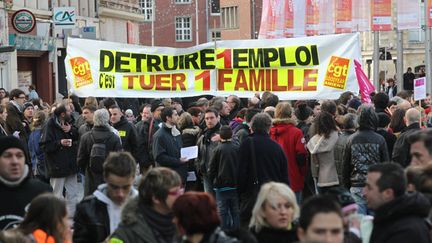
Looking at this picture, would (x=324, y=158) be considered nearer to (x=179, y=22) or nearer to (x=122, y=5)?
(x=122, y=5)

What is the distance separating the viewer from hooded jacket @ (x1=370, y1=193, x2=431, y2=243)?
7023mm

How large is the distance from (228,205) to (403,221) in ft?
24.9

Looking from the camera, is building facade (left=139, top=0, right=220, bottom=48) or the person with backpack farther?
building facade (left=139, top=0, right=220, bottom=48)

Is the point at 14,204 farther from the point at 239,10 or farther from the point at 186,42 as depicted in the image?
the point at 186,42

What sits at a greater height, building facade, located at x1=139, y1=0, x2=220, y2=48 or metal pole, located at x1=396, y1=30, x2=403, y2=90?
building facade, located at x1=139, y1=0, x2=220, y2=48

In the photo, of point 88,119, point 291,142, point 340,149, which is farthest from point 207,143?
point 88,119

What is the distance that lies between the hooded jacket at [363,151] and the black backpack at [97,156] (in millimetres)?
3235

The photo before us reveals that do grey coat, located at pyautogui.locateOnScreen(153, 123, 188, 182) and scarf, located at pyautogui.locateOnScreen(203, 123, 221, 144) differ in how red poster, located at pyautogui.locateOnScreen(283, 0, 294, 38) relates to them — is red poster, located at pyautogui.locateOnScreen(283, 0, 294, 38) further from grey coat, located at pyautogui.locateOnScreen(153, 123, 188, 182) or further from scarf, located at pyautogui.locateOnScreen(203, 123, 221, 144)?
scarf, located at pyautogui.locateOnScreen(203, 123, 221, 144)

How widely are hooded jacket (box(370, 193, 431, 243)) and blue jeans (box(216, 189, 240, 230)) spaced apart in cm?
734

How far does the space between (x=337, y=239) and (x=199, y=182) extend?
980cm

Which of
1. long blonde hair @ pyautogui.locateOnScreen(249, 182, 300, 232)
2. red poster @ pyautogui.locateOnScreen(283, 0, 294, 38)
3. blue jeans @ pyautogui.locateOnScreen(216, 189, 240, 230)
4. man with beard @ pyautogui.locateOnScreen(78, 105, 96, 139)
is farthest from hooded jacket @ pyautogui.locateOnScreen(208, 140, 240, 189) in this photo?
red poster @ pyautogui.locateOnScreen(283, 0, 294, 38)

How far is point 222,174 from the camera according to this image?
1431cm

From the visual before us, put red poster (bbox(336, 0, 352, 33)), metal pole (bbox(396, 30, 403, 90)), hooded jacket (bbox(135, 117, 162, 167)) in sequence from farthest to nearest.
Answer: red poster (bbox(336, 0, 352, 33))
metal pole (bbox(396, 30, 403, 90))
hooded jacket (bbox(135, 117, 162, 167))

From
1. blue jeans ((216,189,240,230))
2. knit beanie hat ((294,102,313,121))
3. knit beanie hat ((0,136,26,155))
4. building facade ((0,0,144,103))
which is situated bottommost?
blue jeans ((216,189,240,230))
